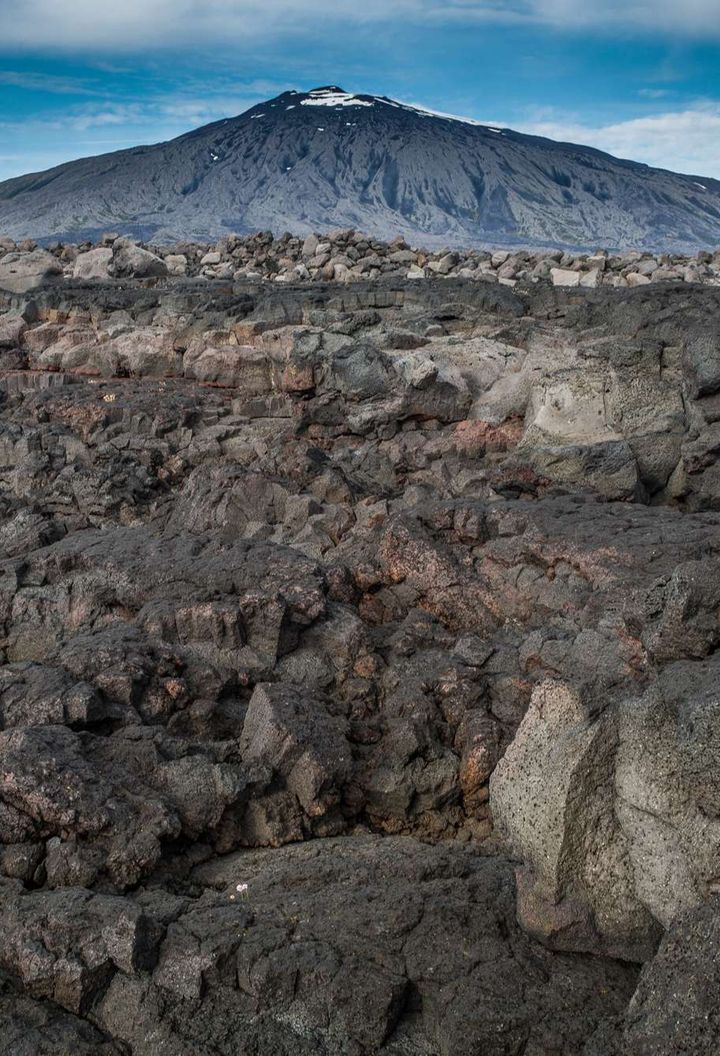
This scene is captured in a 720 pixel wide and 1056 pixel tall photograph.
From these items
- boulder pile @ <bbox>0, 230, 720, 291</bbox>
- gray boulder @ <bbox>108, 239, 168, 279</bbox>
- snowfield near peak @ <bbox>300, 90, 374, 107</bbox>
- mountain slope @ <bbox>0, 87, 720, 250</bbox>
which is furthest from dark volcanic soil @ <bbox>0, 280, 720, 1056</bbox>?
snowfield near peak @ <bbox>300, 90, 374, 107</bbox>

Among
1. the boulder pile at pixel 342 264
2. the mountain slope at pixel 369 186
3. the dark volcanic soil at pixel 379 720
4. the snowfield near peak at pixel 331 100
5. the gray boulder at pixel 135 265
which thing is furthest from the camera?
the snowfield near peak at pixel 331 100

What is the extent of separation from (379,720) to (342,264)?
2284 centimetres

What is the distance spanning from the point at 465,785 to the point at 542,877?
1772 mm

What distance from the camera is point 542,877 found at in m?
5.38

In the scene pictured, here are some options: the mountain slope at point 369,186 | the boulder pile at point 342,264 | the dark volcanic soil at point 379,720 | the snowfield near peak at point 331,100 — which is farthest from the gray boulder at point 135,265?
the snowfield near peak at point 331,100

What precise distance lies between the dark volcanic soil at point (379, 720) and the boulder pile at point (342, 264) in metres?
13.7

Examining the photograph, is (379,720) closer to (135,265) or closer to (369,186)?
(135,265)

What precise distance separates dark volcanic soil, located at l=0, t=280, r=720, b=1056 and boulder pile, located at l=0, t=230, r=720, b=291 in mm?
13697

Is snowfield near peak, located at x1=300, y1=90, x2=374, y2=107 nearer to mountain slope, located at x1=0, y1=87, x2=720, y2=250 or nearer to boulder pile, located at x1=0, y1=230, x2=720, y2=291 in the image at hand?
mountain slope, located at x1=0, y1=87, x2=720, y2=250

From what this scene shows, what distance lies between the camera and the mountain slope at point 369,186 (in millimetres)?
158750

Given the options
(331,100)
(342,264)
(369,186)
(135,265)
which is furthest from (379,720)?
(331,100)

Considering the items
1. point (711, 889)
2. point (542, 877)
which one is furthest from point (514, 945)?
point (711, 889)

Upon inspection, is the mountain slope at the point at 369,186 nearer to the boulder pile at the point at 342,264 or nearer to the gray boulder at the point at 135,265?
the boulder pile at the point at 342,264

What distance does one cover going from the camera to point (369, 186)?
177625 mm
